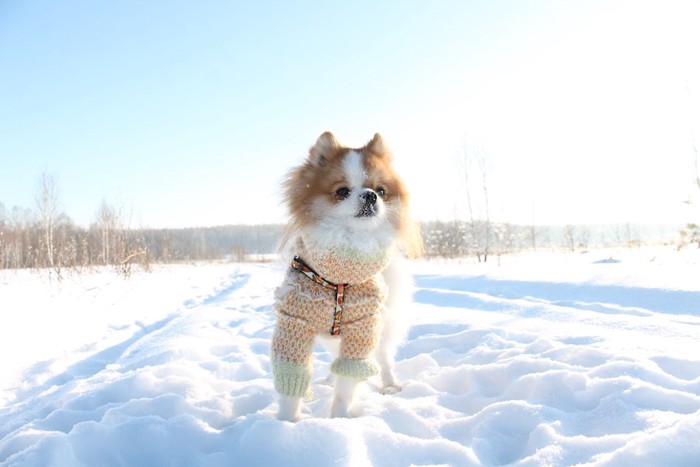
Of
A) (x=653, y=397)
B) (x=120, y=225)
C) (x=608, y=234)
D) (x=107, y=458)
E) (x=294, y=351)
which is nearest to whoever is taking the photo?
(x=107, y=458)

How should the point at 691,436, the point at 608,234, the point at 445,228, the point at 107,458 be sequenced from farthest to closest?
1. the point at 608,234
2. the point at 445,228
3. the point at 107,458
4. the point at 691,436

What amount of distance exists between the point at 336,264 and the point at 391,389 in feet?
3.45

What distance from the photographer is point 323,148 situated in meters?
2.28

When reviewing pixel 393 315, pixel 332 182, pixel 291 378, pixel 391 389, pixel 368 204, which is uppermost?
pixel 332 182

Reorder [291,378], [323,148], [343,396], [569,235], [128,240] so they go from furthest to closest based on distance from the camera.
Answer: [569,235], [128,240], [323,148], [343,396], [291,378]

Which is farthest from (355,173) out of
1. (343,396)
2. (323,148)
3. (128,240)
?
(128,240)

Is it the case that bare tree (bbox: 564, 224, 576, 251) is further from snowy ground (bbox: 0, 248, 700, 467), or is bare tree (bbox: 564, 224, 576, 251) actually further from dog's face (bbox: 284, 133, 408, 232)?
dog's face (bbox: 284, 133, 408, 232)

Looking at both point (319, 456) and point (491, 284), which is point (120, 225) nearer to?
point (491, 284)

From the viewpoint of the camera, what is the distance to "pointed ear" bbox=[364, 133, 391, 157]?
238cm

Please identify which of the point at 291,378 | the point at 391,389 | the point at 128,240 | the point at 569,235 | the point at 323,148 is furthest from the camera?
the point at 569,235

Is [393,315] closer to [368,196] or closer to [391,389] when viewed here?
[391,389]

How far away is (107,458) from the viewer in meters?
1.65

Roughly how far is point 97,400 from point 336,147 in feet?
6.59

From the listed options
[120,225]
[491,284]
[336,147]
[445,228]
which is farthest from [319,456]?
[445,228]
